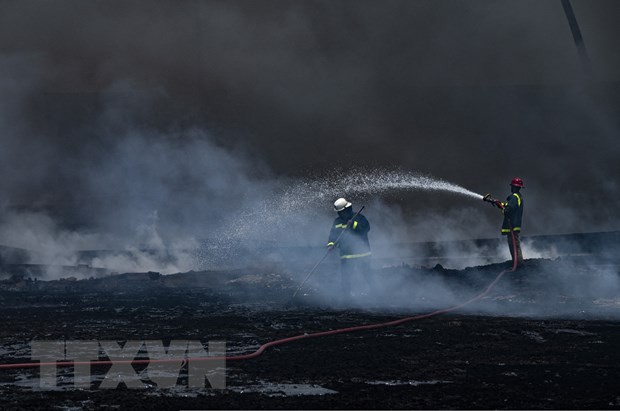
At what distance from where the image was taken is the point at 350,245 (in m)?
12.8

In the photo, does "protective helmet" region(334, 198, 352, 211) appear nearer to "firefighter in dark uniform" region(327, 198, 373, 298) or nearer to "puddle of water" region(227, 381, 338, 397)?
"firefighter in dark uniform" region(327, 198, 373, 298)

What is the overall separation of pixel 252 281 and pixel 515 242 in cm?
652

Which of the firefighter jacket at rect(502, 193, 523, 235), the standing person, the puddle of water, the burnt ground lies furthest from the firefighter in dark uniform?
the puddle of water

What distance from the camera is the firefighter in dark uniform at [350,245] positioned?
12.8 m

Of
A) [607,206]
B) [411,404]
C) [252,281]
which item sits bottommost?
[411,404]

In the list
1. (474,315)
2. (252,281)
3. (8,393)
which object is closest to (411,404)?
(8,393)

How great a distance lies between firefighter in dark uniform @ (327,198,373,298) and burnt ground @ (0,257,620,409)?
0.63 meters

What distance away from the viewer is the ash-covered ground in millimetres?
5512

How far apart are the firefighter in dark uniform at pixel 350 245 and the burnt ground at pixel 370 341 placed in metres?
0.63

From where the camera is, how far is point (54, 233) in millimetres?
29250

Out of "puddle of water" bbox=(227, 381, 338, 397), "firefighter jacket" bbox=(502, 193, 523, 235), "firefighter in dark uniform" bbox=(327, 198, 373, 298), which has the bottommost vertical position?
"puddle of water" bbox=(227, 381, 338, 397)

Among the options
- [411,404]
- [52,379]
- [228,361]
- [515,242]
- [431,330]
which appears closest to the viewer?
[411,404]

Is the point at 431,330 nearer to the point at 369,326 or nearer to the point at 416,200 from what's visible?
the point at 369,326

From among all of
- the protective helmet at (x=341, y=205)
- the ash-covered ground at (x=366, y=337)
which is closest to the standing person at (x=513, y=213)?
the ash-covered ground at (x=366, y=337)
